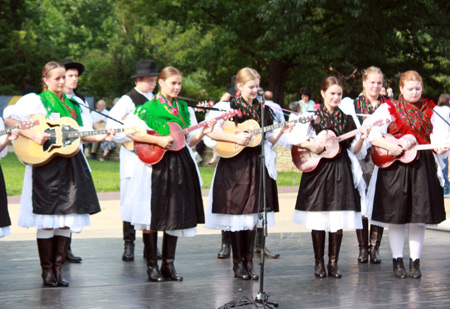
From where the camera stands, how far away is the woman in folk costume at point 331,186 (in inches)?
314

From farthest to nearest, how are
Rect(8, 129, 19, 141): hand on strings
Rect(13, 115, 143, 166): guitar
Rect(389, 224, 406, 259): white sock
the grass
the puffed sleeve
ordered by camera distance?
the grass < Rect(389, 224, 406, 259): white sock < the puffed sleeve < Rect(13, 115, 143, 166): guitar < Rect(8, 129, 19, 141): hand on strings

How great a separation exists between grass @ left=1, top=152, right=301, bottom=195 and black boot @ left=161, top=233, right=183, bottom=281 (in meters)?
8.32

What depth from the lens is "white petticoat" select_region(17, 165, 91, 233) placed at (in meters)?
7.45

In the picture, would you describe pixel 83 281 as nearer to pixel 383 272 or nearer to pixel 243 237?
pixel 243 237

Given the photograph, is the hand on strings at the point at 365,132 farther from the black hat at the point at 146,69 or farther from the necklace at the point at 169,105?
the black hat at the point at 146,69

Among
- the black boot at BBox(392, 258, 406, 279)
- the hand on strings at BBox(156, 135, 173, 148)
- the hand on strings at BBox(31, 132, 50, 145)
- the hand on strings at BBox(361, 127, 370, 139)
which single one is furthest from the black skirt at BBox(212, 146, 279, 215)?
the hand on strings at BBox(31, 132, 50, 145)

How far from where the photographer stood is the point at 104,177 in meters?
18.3

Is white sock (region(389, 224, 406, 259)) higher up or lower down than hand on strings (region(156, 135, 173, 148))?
lower down

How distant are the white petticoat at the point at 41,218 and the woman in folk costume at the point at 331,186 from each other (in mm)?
2131

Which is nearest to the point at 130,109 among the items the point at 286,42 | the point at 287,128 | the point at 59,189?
the point at 59,189

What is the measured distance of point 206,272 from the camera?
27.5ft

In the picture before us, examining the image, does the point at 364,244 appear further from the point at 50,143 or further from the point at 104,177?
the point at 104,177

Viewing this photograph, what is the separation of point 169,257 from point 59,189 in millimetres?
1213

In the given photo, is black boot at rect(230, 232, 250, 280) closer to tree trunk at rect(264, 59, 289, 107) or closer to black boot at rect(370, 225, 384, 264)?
black boot at rect(370, 225, 384, 264)
